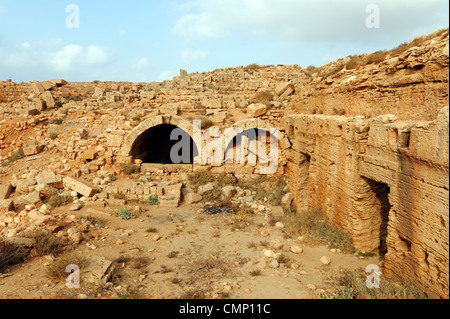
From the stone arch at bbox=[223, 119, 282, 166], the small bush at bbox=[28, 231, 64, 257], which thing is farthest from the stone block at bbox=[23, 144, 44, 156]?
the stone arch at bbox=[223, 119, 282, 166]

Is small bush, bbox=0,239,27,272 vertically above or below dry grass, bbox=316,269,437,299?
above

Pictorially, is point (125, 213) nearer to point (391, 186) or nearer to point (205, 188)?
point (205, 188)

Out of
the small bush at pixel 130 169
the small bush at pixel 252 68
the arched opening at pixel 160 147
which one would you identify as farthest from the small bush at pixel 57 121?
the small bush at pixel 252 68

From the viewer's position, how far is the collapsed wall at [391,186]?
392cm

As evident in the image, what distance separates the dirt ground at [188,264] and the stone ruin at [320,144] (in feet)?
4.07

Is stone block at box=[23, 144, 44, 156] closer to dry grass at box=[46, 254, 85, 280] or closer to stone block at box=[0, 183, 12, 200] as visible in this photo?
stone block at box=[0, 183, 12, 200]

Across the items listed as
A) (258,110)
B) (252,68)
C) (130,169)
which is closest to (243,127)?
(258,110)

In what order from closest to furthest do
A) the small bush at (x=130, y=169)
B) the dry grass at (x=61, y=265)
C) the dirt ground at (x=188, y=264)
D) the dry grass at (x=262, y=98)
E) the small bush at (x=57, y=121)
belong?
1. the dirt ground at (x=188, y=264)
2. the dry grass at (x=61, y=265)
3. the small bush at (x=130, y=169)
4. the dry grass at (x=262, y=98)
5. the small bush at (x=57, y=121)

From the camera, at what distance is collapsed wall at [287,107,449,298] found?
3920mm

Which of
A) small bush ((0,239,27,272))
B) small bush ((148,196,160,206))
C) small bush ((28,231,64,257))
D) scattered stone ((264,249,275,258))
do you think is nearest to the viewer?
small bush ((0,239,27,272))

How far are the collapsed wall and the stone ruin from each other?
20mm

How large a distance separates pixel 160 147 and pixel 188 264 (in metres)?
9.70

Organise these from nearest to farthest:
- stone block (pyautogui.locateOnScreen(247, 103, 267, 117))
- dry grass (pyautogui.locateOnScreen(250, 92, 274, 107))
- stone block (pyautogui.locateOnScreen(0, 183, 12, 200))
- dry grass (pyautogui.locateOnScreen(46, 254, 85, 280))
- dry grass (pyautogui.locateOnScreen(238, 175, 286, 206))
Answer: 1. dry grass (pyautogui.locateOnScreen(46, 254, 85, 280))
2. stone block (pyautogui.locateOnScreen(0, 183, 12, 200))
3. dry grass (pyautogui.locateOnScreen(238, 175, 286, 206))
4. stone block (pyautogui.locateOnScreen(247, 103, 267, 117))
5. dry grass (pyautogui.locateOnScreen(250, 92, 274, 107))

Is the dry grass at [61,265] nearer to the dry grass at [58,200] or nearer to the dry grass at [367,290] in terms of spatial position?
the dry grass at [58,200]
